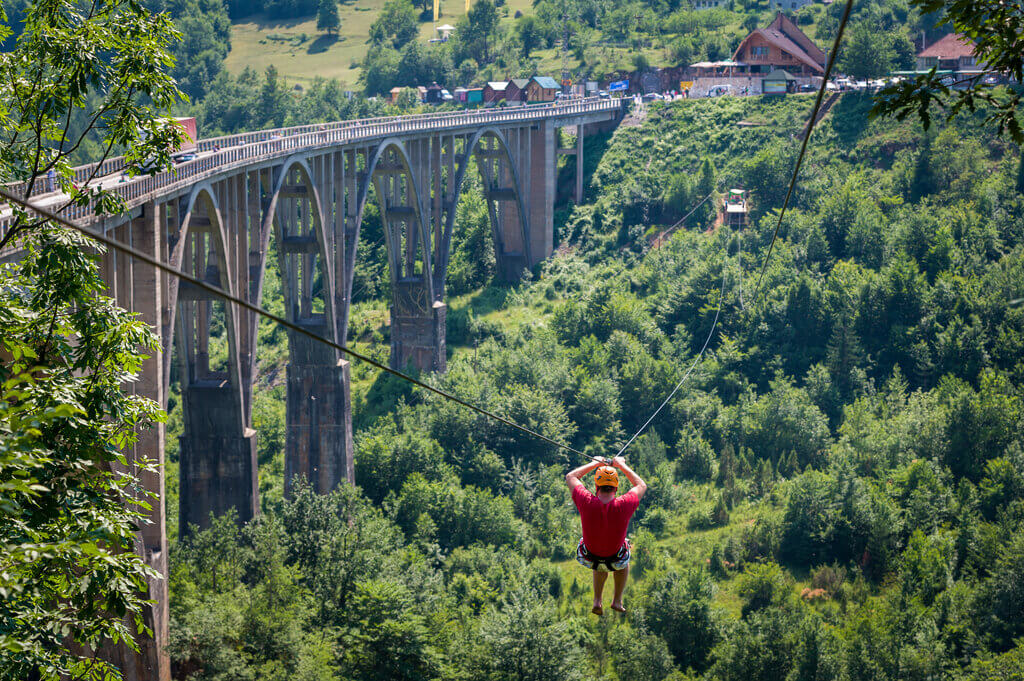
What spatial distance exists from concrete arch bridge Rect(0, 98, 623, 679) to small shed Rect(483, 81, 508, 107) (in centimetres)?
3183

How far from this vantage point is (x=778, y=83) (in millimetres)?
90312

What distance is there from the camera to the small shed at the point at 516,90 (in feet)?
332

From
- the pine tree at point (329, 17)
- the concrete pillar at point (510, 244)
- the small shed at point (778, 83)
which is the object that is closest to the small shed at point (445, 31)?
the pine tree at point (329, 17)

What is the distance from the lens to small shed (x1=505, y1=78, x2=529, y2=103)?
10106 centimetres

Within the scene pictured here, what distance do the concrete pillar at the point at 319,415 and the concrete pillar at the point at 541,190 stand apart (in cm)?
3106

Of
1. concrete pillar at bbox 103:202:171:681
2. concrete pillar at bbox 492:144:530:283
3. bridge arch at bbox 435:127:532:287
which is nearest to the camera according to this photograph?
concrete pillar at bbox 103:202:171:681

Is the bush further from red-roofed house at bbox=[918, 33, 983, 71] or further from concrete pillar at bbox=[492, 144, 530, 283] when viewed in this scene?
red-roofed house at bbox=[918, 33, 983, 71]

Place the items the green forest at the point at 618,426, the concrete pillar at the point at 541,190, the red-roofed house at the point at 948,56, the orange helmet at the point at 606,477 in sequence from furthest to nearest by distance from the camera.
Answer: the red-roofed house at the point at 948,56 < the concrete pillar at the point at 541,190 < the green forest at the point at 618,426 < the orange helmet at the point at 606,477

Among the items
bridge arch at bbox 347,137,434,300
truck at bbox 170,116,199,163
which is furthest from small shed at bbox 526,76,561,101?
truck at bbox 170,116,199,163

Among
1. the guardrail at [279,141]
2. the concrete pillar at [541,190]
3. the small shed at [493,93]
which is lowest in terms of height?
the concrete pillar at [541,190]

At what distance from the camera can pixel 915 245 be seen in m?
64.3

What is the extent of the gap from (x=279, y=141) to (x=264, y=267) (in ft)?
18.8

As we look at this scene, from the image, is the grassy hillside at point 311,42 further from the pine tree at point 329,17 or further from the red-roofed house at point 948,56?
the red-roofed house at point 948,56

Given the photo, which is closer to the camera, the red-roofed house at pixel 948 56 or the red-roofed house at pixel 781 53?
the red-roofed house at pixel 948 56
